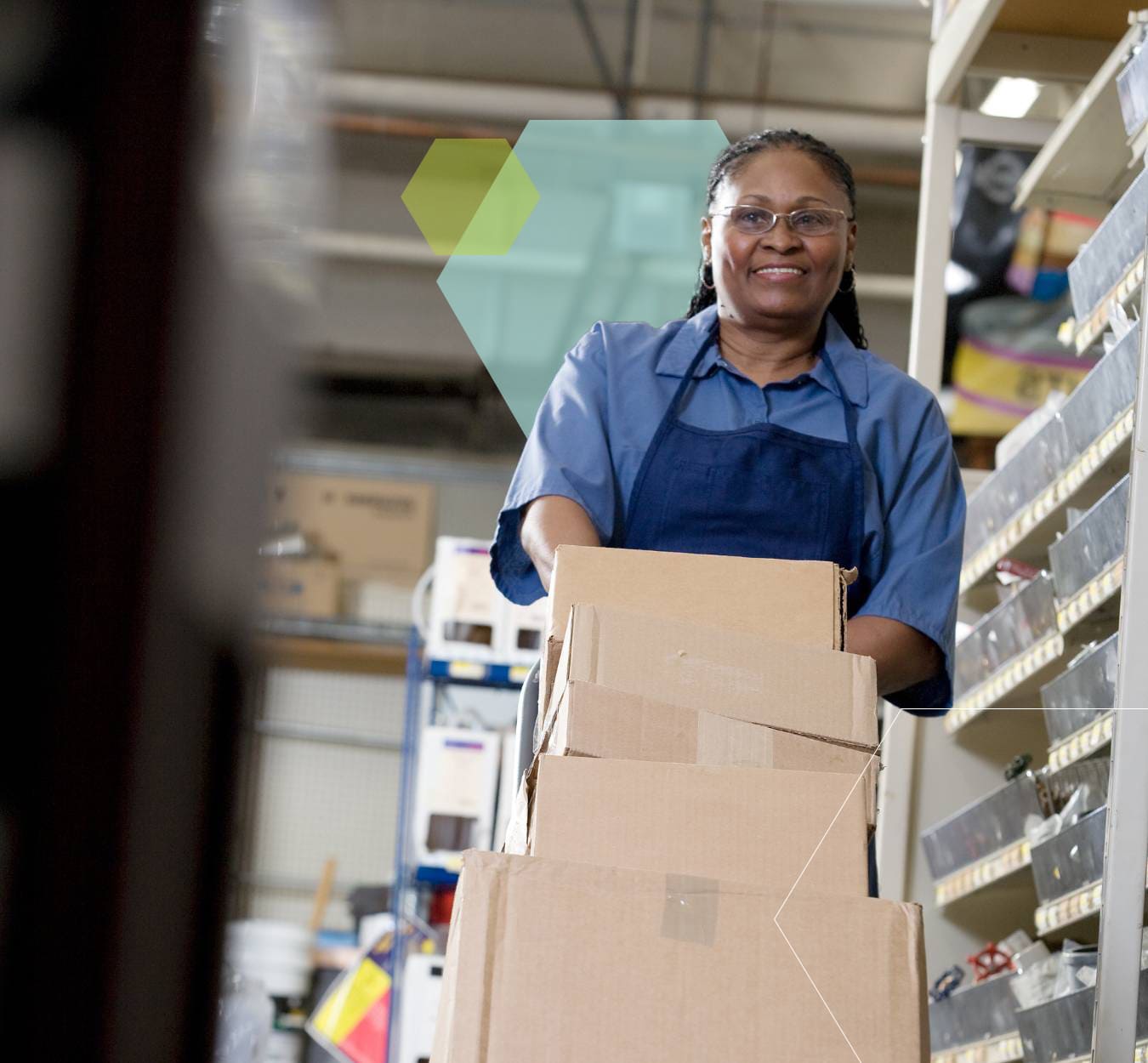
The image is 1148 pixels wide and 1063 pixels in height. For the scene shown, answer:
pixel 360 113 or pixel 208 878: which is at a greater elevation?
pixel 360 113

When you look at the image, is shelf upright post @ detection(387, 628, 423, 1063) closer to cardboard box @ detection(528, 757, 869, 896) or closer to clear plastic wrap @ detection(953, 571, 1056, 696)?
clear plastic wrap @ detection(953, 571, 1056, 696)

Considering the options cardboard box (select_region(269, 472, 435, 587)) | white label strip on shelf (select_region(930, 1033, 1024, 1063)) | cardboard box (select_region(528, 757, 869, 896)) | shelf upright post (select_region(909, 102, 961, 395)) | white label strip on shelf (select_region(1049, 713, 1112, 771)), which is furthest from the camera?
cardboard box (select_region(269, 472, 435, 587))

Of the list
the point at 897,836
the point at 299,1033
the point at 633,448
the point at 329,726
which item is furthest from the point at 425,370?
the point at 633,448

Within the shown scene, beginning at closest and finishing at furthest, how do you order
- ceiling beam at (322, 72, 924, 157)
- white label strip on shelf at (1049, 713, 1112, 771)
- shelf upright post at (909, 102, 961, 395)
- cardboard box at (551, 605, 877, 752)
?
cardboard box at (551, 605, 877, 752)
white label strip on shelf at (1049, 713, 1112, 771)
shelf upright post at (909, 102, 961, 395)
ceiling beam at (322, 72, 924, 157)

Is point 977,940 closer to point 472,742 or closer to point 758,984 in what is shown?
point 758,984

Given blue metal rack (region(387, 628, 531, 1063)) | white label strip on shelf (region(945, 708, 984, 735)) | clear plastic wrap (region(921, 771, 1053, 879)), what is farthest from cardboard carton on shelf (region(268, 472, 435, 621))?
clear plastic wrap (region(921, 771, 1053, 879))

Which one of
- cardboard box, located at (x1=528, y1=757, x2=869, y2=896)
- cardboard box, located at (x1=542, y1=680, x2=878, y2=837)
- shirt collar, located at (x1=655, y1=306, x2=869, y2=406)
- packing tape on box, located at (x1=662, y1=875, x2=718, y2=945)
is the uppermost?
shirt collar, located at (x1=655, y1=306, x2=869, y2=406)

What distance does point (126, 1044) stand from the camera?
25cm

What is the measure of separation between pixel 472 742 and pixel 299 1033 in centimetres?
232

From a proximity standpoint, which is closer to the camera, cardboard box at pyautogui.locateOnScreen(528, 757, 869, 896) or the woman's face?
cardboard box at pyautogui.locateOnScreen(528, 757, 869, 896)

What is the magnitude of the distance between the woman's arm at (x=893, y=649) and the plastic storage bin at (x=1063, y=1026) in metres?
0.59

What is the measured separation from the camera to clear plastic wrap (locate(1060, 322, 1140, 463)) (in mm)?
2105

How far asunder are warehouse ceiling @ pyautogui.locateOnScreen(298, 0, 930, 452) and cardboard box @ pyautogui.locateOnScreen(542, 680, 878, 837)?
743 centimetres

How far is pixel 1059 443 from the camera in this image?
2.47 m
